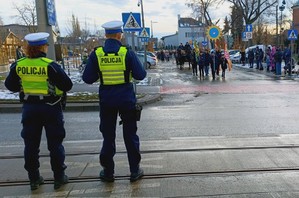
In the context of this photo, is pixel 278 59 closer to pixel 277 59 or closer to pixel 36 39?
pixel 277 59

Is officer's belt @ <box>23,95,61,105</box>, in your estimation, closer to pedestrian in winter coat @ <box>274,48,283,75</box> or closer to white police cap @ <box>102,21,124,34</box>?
white police cap @ <box>102,21,124,34</box>

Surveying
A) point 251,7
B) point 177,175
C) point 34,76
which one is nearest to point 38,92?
point 34,76

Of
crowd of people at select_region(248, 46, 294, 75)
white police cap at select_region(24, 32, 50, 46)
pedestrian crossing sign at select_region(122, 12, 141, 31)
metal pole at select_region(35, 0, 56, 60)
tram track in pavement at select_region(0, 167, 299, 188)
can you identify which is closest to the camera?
white police cap at select_region(24, 32, 50, 46)

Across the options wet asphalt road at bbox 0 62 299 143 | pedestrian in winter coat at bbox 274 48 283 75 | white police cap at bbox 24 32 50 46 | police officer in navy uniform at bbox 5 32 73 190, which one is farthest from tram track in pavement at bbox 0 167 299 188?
pedestrian in winter coat at bbox 274 48 283 75

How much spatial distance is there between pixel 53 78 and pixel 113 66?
2.33 ft

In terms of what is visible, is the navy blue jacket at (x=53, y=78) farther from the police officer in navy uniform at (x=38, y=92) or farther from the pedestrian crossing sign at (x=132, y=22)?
the pedestrian crossing sign at (x=132, y=22)

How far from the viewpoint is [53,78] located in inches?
149

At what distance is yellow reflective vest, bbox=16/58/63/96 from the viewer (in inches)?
147

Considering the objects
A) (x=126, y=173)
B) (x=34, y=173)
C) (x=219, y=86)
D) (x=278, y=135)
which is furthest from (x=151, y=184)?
(x=219, y=86)

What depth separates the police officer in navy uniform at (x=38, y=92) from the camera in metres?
3.75

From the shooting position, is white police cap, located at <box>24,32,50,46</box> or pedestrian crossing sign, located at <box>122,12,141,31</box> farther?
pedestrian crossing sign, located at <box>122,12,141,31</box>

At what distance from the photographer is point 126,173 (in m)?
4.52

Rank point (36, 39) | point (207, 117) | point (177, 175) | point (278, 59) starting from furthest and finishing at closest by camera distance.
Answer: point (278, 59), point (207, 117), point (177, 175), point (36, 39)

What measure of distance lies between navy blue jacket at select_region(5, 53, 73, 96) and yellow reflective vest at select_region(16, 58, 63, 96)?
0.06 m
